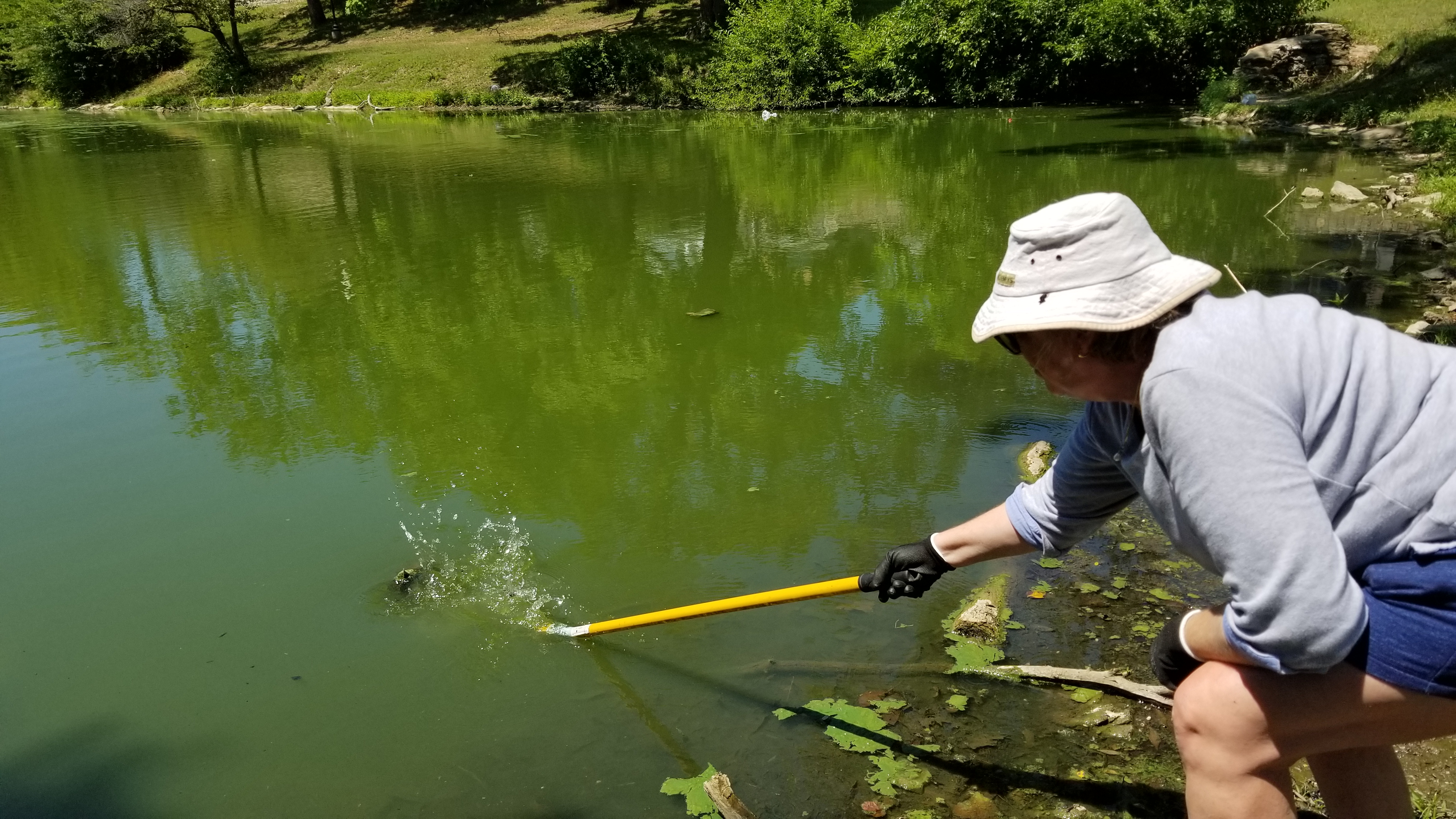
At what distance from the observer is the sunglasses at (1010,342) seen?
175cm

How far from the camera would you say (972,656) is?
331cm

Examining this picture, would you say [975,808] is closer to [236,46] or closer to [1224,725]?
[1224,725]

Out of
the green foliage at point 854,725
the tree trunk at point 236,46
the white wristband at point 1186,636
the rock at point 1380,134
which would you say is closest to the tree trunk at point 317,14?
the tree trunk at point 236,46

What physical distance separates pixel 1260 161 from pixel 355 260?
11.1 meters

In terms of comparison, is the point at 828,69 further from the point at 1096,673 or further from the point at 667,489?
the point at 1096,673

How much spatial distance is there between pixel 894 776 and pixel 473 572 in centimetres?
203

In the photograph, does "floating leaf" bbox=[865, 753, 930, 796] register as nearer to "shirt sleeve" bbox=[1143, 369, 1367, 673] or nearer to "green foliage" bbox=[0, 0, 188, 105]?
"shirt sleeve" bbox=[1143, 369, 1367, 673]

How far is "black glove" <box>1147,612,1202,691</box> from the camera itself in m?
1.95

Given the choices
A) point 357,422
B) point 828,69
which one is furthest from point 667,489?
point 828,69

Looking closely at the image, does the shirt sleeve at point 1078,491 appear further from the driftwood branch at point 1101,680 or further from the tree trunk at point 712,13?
the tree trunk at point 712,13

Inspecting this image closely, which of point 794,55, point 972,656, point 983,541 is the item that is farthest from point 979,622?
point 794,55

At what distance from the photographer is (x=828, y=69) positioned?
81.0 ft

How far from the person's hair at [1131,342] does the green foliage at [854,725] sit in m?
1.67

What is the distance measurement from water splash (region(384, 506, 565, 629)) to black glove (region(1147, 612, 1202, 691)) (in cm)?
232
